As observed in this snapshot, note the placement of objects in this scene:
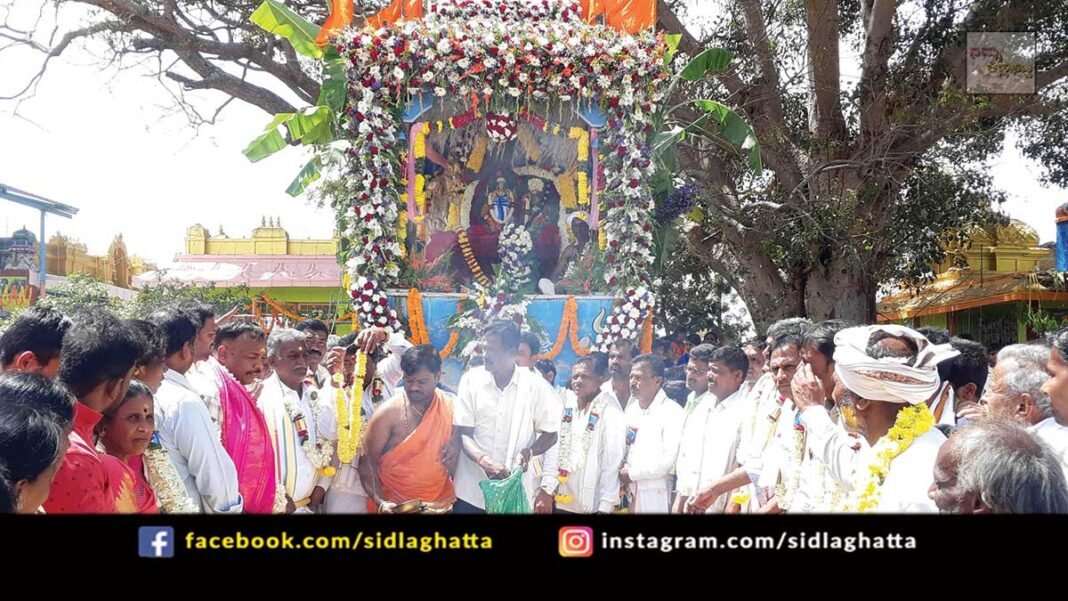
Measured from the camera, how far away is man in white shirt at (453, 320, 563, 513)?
15.1ft

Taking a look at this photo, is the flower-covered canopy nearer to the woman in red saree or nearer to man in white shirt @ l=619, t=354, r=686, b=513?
man in white shirt @ l=619, t=354, r=686, b=513

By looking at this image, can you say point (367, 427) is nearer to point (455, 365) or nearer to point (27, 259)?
point (455, 365)

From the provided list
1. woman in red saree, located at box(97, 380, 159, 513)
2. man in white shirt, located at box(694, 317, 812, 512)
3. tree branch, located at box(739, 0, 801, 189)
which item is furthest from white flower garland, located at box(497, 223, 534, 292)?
woman in red saree, located at box(97, 380, 159, 513)

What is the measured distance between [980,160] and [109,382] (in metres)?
10.7

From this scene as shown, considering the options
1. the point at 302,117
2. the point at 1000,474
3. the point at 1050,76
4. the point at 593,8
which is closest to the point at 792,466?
the point at 1000,474

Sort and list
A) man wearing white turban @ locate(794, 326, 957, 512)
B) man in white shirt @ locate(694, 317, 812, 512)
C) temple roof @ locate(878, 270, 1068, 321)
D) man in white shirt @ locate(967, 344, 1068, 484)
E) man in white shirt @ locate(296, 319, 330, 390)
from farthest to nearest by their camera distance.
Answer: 1. temple roof @ locate(878, 270, 1068, 321)
2. man in white shirt @ locate(296, 319, 330, 390)
3. man in white shirt @ locate(694, 317, 812, 512)
4. man in white shirt @ locate(967, 344, 1068, 484)
5. man wearing white turban @ locate(794, 326, 957, 512)

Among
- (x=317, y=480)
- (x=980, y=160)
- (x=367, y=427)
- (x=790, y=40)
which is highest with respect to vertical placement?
(x=790, y=40)

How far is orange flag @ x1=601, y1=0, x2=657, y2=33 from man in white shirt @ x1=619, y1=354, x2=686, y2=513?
366 centimetres

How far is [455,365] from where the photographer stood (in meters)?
6.76

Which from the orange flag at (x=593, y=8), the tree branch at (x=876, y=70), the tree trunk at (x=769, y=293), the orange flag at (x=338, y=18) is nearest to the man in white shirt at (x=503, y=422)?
the orange flag at (x=338, y=18)

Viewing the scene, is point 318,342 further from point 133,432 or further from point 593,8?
point 593,8

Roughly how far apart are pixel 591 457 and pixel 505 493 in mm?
907
